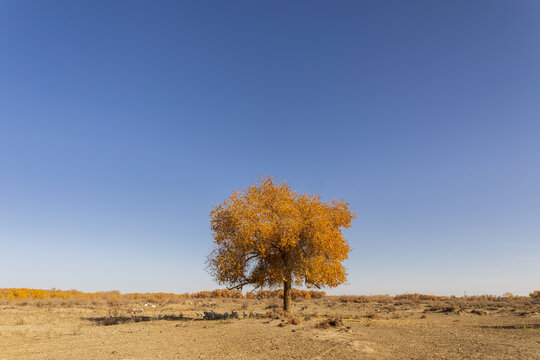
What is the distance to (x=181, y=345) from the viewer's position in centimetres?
1430

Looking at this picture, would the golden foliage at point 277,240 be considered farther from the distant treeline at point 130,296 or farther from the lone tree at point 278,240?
the distant treeline at point 130,296

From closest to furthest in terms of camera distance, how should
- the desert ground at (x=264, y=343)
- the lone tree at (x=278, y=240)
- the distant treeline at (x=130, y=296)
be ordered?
the desert ground at (x=264, y=343)
the lone tree at (x=278, y=240)
the distant treeline at (x=130, y=296)

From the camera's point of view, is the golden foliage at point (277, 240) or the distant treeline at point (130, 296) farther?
the distant treeline at point (130, 296)

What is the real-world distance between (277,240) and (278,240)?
67 millimetres

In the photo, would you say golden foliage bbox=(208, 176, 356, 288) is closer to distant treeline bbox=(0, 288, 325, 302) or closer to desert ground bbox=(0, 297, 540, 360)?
desert ground bbox=(0, 297, 540, 360)

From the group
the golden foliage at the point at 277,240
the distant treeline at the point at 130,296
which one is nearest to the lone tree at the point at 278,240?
the golden foliage at the point at 277,240

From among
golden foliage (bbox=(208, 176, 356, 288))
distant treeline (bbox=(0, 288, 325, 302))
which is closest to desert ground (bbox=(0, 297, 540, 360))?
golden foliage (bbox=(208, 176, 356, 288))

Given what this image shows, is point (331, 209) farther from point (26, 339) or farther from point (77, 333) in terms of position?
point (26, 339)

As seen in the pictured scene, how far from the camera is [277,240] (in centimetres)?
2123

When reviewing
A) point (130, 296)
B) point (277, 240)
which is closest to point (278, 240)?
point (277, 240)

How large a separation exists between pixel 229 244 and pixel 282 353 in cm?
1041

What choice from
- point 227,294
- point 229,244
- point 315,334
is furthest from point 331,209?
point 227,294

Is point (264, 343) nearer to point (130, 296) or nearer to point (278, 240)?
point (278, 240)

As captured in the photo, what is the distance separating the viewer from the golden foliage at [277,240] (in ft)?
68.0
